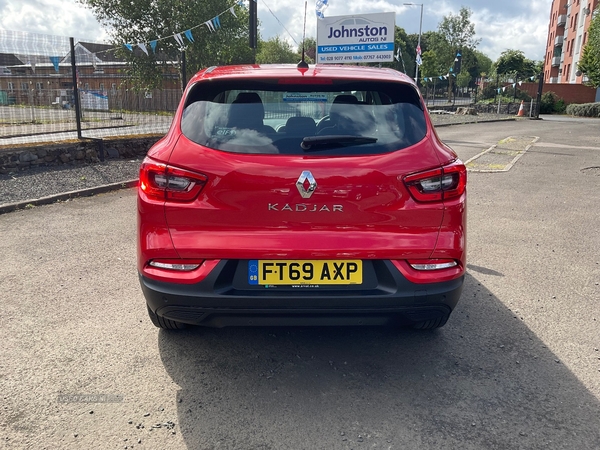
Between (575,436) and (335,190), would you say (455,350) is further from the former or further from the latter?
(335,190)

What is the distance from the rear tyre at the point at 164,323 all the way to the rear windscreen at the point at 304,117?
1.17m

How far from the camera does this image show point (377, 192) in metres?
2.79

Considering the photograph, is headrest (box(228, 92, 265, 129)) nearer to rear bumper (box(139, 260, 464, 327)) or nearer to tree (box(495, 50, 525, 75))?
rear bumper (box(139, 260, 464, 327))

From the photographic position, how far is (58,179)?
9109mm

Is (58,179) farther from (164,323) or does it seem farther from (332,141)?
(332,141)

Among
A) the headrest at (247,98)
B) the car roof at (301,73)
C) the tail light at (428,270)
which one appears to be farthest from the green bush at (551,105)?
the headrest at (247,98)

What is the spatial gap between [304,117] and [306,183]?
0.50 m

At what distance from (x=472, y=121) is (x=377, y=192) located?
29155 mm

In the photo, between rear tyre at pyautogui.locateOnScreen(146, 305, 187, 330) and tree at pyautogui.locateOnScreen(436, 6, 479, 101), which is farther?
tree at pyautogui.locateOnScreen(436, 6, 479, 101)

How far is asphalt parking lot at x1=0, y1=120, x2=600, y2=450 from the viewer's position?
2.58 meters

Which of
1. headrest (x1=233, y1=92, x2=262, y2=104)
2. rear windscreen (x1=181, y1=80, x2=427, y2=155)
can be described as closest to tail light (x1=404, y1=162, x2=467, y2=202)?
rear windscreen (x1=181, y1=80, x2=427, y2=155)

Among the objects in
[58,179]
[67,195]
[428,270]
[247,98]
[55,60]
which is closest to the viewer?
[428,270]

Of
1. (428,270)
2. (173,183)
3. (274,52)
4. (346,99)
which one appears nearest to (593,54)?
(346,99)

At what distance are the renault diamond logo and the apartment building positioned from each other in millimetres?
62952
